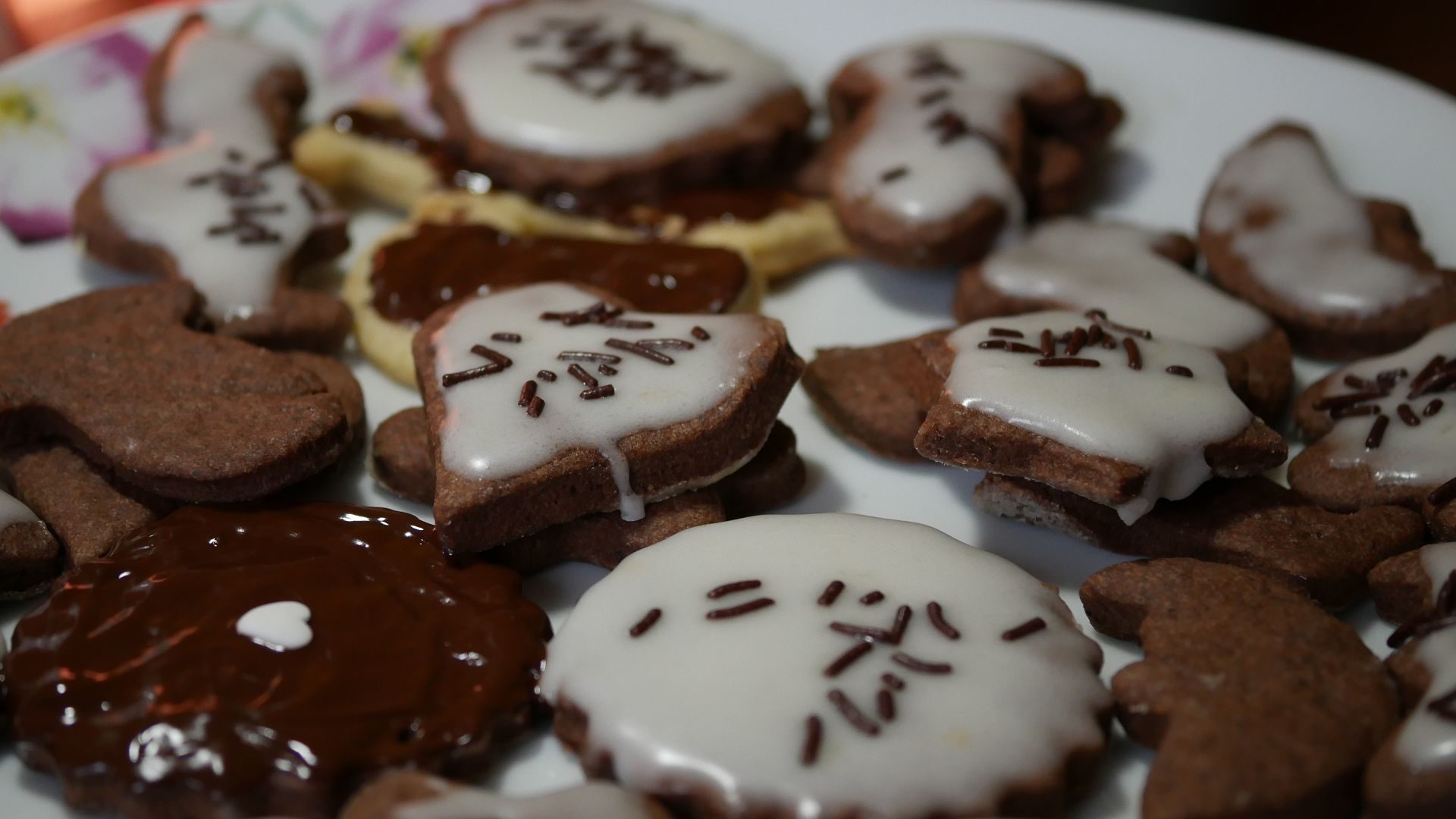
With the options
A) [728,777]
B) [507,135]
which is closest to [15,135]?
[507,135]

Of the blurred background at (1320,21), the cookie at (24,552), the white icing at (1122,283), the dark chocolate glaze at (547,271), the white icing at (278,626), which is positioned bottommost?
the blurred background at (1320,21)

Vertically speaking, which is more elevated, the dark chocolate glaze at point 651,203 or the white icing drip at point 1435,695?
the white icing drip at point 1435,695

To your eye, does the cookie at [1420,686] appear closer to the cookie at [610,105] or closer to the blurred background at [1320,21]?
the cookie at [610,105]

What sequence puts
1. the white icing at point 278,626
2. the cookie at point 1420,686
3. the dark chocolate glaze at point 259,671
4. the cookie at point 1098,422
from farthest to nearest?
1. the cookie at point 1098,422
2. the white icing at point 278,626
3. the dark chocolate glaze at point 259,671
4. the cookie at point 1420,686

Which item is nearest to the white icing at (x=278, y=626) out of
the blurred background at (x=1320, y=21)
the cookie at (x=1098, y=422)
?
the cookie at (x=1098, y=422)

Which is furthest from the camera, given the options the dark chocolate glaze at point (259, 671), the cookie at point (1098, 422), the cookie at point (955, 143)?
the cookie at point (955, 143)

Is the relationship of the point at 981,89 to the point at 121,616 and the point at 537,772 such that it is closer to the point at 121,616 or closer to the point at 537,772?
the point at 537,772
